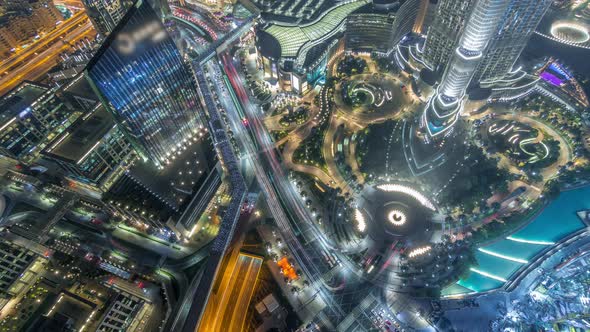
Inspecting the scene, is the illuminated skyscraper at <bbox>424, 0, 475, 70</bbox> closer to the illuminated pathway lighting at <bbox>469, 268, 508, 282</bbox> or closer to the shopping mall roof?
the shopping mall roof

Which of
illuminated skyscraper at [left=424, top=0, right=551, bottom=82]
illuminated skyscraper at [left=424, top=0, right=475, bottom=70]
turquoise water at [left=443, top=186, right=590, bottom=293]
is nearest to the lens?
turquoise water at [left=443, top=186, right=590, bottom=293]

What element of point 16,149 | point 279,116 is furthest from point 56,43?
point 279,116

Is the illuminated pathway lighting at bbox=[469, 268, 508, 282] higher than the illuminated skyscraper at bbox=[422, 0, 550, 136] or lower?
lower

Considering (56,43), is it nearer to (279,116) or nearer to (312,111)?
(279,116)

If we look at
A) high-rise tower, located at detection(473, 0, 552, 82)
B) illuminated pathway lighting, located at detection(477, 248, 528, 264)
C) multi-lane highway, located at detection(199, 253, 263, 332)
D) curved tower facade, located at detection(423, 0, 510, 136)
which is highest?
high-rise tower, located at detection(473, 0, 552, 82)

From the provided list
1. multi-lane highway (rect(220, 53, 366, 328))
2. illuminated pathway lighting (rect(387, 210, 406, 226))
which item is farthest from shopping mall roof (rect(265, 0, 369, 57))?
illuminated pathway lighting (rect(387, 210, 406, 226))

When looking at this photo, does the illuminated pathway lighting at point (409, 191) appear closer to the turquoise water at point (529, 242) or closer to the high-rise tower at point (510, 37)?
the turquoise water at point (529, 242)

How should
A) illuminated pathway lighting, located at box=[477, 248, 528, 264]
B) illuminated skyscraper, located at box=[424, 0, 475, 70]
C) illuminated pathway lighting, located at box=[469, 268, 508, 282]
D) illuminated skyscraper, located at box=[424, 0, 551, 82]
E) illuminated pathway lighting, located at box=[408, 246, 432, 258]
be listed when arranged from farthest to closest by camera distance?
illuminated skyscraper, located at box=[424, 0, 475, 70] → illuminated skyscraper, located at box=[424, 0, 551, 82] → illuminated pathway lighting, located at box=[408, 246, 432, 258] → illuminated pathway lighting, located at box=[477, 248, 528, 264] → illuminated pathway lighting, located at box=[469, 268, 508, 282]
